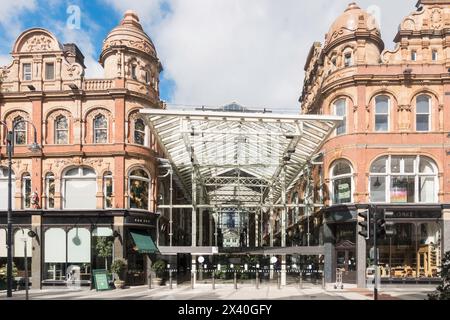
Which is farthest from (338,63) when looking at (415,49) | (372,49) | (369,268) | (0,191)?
(0,191)

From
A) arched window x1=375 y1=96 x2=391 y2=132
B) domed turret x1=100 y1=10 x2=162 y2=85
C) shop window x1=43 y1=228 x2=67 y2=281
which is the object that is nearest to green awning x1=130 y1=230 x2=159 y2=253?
shop window x1=43 y1=228 x2=67 y2=281

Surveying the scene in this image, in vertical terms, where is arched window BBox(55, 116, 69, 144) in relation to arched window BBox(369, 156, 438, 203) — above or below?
above

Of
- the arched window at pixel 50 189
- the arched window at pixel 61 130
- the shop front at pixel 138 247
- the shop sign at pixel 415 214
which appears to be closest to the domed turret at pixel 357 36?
the shop sign at pixel 415 214

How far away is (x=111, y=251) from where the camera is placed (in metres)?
29.6

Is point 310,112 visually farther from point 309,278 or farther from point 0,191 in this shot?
point 0,191

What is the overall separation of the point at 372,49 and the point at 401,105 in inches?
159

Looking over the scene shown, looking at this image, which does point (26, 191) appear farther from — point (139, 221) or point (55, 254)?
point (139, 221)

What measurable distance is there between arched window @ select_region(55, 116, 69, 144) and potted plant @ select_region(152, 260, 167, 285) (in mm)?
9464

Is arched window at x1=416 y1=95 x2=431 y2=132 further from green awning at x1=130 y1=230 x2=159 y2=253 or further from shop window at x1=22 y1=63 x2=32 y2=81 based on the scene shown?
shop window at x1=22 y1=63 x2=32 y2=81

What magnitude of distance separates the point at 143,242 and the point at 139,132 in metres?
6.80

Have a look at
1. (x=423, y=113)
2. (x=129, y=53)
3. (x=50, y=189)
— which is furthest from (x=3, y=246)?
(x=423, y=113)

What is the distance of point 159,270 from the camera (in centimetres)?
2959

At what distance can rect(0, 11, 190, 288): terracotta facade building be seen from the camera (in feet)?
99.2

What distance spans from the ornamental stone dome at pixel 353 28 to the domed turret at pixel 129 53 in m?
11.8
